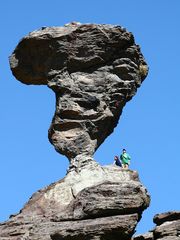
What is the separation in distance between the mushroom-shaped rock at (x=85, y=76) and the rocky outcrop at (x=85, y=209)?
4.86 ft

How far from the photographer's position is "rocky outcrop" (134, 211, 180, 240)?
2395 centimetres

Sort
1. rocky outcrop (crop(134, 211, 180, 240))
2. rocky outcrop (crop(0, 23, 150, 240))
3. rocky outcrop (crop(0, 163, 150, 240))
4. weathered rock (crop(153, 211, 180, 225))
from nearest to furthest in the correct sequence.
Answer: rocky outcrop (crop(0, 163, 150, 240)) → rocky outcrop (crop(134, 211, 180, 240)) → weathered rock (crop(153, 211, 180, 225)) → rocky outcrop (crop(0, 23, 150, 240))

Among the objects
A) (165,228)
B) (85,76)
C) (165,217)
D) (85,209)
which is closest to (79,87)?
(85,76)

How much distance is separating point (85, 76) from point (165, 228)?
20.1 ft

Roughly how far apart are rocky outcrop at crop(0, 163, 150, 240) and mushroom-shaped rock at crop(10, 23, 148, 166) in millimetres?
1480

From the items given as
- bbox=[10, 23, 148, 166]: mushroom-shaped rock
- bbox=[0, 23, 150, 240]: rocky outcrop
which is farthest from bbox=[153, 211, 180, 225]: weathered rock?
bbox=[10, 23, 148, 166]: mushroom-shaped rock

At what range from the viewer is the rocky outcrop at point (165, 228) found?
24.0 meters

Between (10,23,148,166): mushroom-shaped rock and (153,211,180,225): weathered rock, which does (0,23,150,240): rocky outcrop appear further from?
(153,211,180,225): weathered rock

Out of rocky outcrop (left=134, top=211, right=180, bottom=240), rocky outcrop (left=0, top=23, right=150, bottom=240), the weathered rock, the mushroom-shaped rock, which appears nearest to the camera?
rocky outcrop (left=134, top=211, right=180, bottom=240)

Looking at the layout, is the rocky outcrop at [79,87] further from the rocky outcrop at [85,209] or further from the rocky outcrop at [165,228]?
the rocky outcrop at [165,228]

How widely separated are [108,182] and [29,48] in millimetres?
5926

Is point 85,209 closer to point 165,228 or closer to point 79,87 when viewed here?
point 165,228

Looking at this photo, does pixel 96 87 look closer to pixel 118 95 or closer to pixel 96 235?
pixel 118 95

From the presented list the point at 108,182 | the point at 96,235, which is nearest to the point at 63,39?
the point at 108,182
